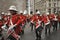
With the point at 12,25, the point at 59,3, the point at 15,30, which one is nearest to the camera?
the point at 12,25

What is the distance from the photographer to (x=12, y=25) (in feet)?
30.7

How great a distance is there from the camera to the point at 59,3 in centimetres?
8275

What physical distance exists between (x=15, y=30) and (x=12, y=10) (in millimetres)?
913

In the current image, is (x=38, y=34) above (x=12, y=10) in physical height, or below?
below

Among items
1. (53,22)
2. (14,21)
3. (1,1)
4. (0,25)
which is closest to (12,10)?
(14,21)

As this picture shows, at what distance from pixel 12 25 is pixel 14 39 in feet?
1.79

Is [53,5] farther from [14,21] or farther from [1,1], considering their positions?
[14,21]

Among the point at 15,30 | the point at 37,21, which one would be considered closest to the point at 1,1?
the point at 37,21

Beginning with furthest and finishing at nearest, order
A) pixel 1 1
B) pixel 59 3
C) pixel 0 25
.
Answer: pixel 59 3 → pixel 1 1 → pixel 0 25

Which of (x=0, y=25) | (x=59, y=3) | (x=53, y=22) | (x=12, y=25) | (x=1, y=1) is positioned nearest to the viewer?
(x=12, y=25)

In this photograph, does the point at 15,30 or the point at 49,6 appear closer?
the point at 15,30

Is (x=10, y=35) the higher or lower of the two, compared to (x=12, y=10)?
lower

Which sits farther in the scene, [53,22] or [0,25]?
[53,22]

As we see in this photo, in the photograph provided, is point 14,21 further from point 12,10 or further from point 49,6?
point 49,6
